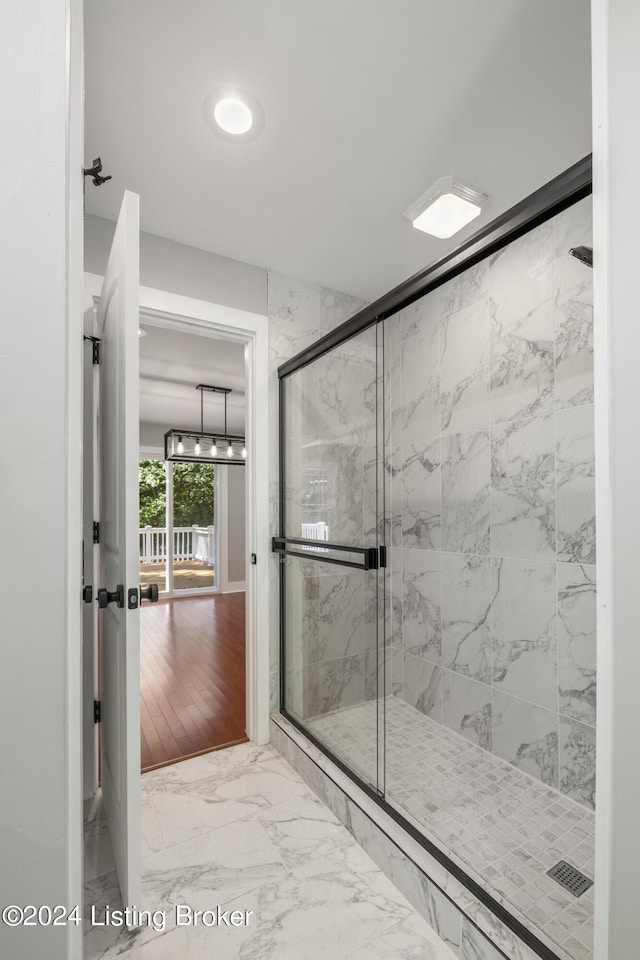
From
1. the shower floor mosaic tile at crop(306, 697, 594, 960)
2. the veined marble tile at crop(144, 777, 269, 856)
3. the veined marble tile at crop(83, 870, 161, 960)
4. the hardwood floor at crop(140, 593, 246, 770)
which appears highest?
the shower floor mosaic tile at crop(306, 697, 594, 960)

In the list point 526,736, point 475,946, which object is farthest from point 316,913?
point 526,736

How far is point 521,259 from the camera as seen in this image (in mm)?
1985

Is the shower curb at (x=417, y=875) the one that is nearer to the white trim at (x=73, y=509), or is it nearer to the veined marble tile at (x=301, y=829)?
the veined marble tile at (x=301, y=829)

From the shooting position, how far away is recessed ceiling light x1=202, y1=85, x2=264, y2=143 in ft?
4.61

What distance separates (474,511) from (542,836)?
1.26m

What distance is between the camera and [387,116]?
1.48 meters

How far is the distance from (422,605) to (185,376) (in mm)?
3107

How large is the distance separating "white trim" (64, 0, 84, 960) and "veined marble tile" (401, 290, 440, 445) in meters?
1.94

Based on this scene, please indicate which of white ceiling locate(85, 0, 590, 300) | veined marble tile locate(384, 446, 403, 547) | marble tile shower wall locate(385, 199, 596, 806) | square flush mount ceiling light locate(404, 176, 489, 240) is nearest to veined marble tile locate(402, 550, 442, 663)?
marble tile shower wall locate(385, 199, 596, 806)

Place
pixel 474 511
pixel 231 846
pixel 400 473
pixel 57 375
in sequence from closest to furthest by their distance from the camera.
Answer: pixel 57 375, pixel 231 846, pixel 474 511, pixel 400 473

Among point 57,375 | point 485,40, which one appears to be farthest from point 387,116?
point 57,375

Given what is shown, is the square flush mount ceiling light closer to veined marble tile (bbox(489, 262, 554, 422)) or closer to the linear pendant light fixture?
veined marble tile (bbox(489, 262, 554, 422))

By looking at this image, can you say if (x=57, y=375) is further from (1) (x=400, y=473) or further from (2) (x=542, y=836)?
(1) (x=400, y=473)

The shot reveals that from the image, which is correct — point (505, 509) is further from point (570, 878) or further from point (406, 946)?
→ point (406, 946)
